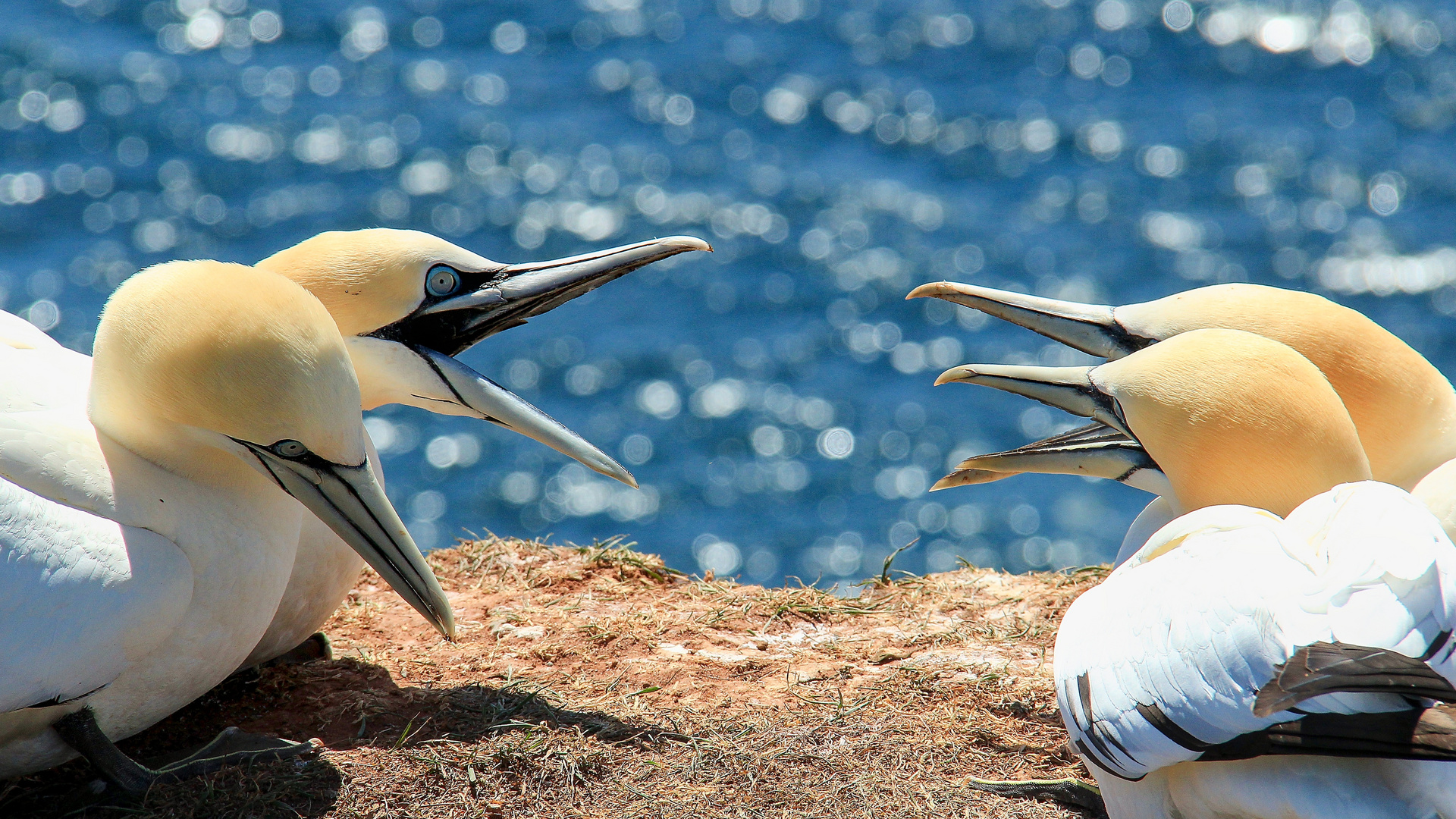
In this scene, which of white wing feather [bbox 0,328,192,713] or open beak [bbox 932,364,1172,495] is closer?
white wing feather [bbox 0,328,192,713]

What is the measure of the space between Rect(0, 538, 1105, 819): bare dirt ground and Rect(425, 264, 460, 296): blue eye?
3.81ft

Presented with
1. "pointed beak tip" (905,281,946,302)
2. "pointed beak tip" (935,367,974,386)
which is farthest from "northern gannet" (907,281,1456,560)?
"pointed beak tip" (905,281,946,302)

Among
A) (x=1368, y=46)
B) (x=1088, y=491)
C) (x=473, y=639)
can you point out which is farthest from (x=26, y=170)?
(x=1368, y=46)

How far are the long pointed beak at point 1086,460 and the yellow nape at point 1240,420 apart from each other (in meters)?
0.16

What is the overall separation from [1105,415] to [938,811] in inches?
48.7

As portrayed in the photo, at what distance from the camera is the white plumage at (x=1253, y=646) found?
2.93 meters

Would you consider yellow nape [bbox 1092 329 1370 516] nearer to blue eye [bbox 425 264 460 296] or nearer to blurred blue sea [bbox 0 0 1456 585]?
blue eye [bbox 425 264 460 296]

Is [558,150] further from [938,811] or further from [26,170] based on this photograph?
[938,811]

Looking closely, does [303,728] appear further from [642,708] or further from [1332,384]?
[1332,384]

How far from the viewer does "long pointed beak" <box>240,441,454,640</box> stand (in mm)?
3510

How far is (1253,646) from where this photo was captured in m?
2.98

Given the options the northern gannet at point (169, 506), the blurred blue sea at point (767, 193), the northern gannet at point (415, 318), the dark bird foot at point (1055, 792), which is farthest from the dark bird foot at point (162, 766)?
the blurred blue sea at point (767, 193)

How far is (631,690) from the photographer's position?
14.0ft

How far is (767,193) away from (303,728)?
13162mm
